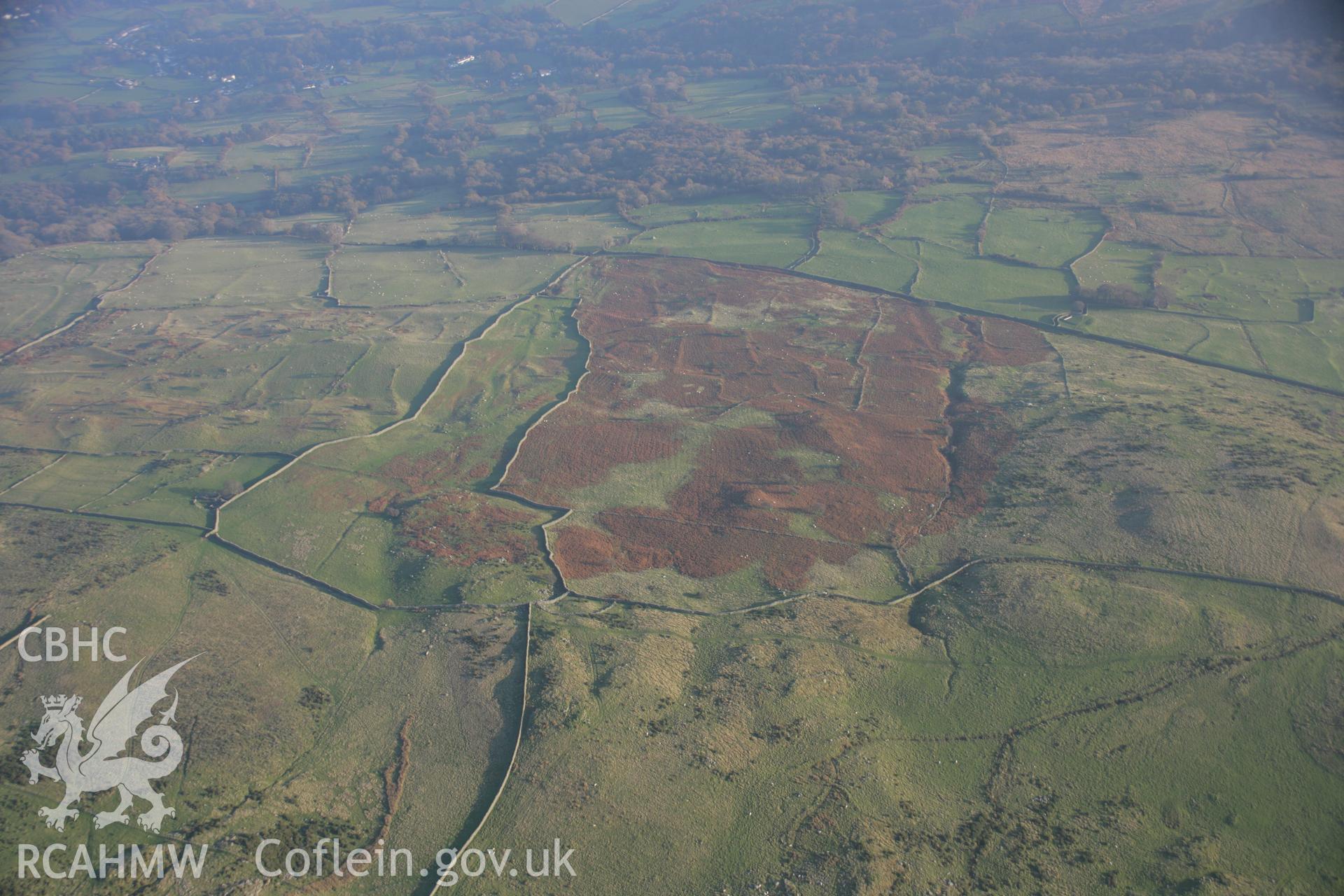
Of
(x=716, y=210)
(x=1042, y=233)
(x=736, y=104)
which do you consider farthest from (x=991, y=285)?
(x=736, y=104)

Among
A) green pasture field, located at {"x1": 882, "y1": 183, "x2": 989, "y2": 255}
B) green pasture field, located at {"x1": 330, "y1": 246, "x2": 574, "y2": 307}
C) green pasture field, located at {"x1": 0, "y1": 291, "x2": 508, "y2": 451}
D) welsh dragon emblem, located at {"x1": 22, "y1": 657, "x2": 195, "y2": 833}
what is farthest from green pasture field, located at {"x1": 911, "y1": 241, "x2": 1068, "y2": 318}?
welsh dragon emblem, located at {"x1": 22, "y1": 657, "x2": 195, "y2": 833}

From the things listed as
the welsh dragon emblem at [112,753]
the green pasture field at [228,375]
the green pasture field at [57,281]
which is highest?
the welsh dragon emblem at [112,753]

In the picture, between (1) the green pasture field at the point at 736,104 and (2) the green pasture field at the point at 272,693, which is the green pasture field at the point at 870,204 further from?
(2) the green pasture field at the point at 272,693

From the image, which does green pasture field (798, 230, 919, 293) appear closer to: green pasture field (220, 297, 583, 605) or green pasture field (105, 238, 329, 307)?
green pasture field (220, 297, 583, 605)

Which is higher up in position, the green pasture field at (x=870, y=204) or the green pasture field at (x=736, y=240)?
the green pasture field at (x=870, y=204)

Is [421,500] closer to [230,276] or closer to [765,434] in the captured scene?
[765,434]

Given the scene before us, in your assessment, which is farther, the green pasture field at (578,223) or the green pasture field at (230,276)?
the green pasture field at (578,223)

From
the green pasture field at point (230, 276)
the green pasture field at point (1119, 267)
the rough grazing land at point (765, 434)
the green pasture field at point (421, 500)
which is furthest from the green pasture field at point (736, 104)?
the green pasture field at point (421, 500)

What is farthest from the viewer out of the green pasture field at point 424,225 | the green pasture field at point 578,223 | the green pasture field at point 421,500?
the green pasture field at point 424,225
